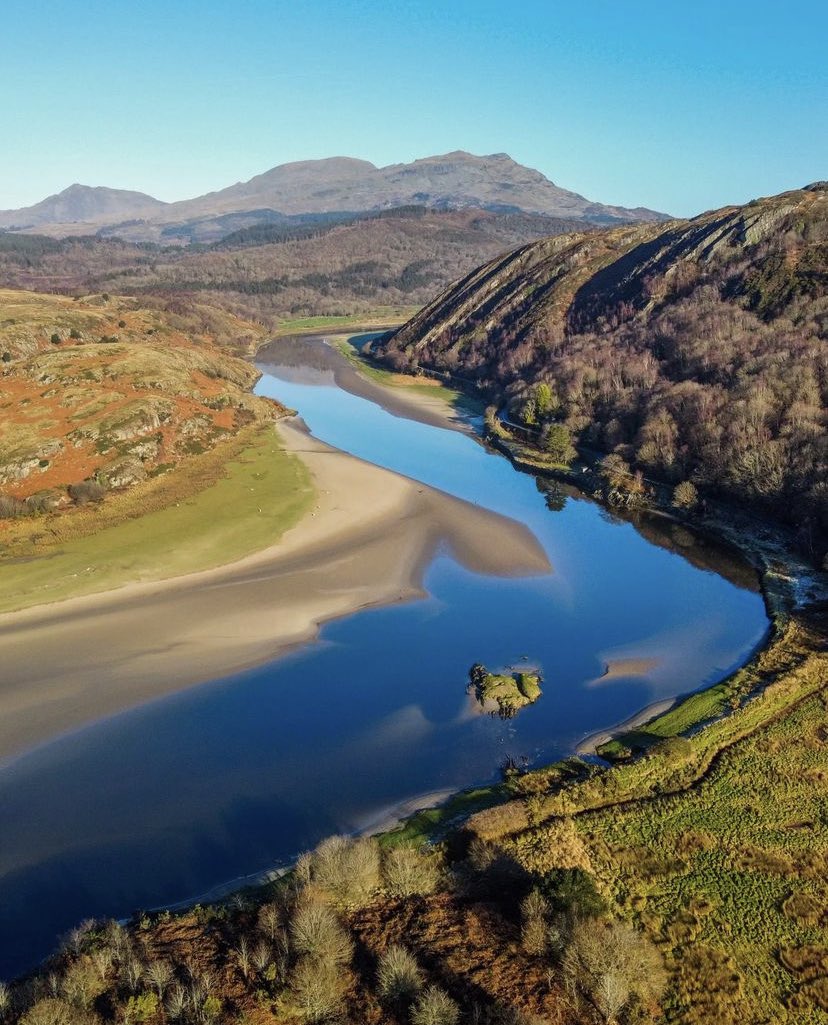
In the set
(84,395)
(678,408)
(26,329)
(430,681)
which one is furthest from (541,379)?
(26,329)

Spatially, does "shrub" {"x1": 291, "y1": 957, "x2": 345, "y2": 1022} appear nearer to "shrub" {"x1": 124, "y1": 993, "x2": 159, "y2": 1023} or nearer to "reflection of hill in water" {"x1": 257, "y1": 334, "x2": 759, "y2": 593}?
"shrub" {"x1": 124, "y1": 993, "x2": 159, "y2": 1023}

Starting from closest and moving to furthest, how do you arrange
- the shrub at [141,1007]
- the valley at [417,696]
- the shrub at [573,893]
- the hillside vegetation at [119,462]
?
the shrub at [141,1007], the valley at [417,696], the shrub at [573,893], the hillside vegetation at [119,462]

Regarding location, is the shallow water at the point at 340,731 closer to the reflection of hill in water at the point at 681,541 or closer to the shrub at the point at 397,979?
the reflection of hill in water at the point at 681,541

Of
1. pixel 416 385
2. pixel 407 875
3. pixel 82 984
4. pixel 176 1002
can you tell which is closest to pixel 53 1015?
pixel 82 984

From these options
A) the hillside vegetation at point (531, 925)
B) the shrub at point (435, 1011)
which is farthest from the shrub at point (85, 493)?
the shrub at point (435, 1011)

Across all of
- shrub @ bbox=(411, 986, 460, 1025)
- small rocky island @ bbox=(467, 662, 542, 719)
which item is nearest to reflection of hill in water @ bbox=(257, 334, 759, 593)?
small rocky island @ bbox=(467, 662, 542, 719)

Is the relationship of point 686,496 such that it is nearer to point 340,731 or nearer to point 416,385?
point 340,731
